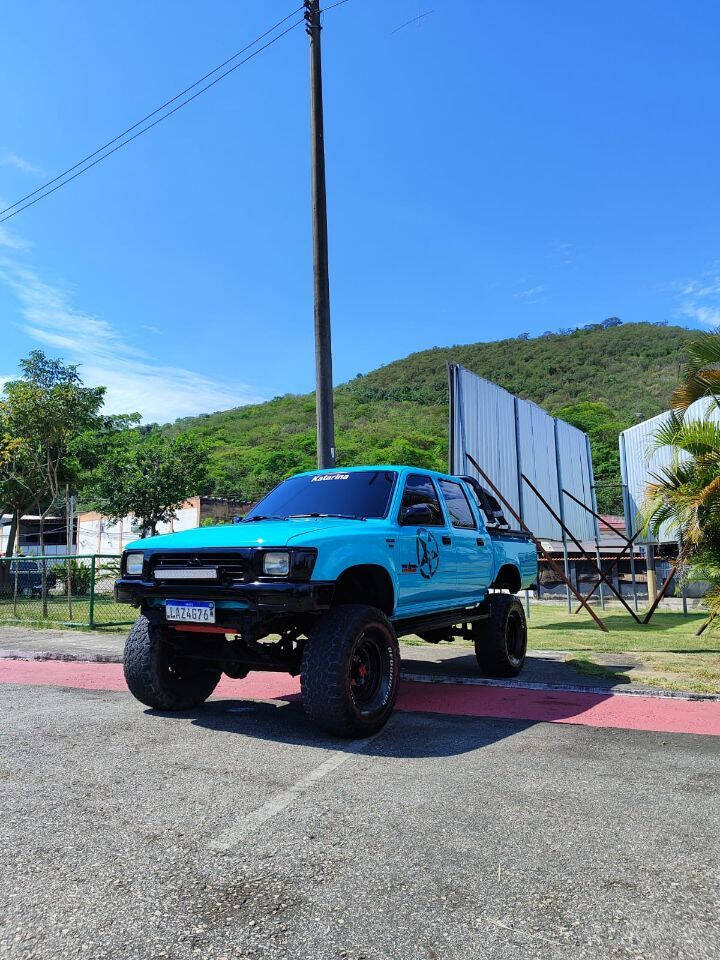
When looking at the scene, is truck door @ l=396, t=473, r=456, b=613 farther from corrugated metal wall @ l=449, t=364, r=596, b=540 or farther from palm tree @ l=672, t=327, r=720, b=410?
corrugated metal wall @ l=449, t=364, r=596, b=540

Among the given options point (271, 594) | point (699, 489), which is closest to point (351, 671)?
point (271, 594)

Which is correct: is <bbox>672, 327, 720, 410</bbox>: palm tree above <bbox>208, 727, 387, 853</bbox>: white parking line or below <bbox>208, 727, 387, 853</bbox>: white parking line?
above

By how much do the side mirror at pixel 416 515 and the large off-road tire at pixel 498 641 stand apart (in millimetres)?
1761

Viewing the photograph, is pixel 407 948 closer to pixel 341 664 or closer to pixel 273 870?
pixel 273 870

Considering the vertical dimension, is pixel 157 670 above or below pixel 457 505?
below

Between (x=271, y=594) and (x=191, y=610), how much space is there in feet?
2.52

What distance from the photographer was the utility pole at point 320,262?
10.5 metres

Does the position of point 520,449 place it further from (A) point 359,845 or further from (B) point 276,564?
(A) point 359,845

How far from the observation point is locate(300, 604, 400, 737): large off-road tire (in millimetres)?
4723

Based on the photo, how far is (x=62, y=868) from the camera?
288 centimetres

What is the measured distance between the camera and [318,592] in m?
4.79

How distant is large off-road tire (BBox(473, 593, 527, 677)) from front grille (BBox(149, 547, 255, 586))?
3.40 m

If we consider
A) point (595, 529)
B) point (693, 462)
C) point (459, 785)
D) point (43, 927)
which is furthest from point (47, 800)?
point (595, 529)

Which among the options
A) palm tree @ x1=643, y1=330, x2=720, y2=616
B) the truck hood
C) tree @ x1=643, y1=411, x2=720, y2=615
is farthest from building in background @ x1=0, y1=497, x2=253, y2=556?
the truck hood
